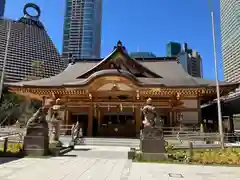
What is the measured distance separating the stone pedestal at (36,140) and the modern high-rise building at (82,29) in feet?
267

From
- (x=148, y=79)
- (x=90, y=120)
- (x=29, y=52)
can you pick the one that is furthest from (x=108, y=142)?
(x=29, y=52)

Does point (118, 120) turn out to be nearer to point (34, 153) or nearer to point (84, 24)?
point (34, 153)

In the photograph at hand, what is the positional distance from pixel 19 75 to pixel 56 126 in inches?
1650

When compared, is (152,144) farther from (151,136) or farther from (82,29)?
(82,29)

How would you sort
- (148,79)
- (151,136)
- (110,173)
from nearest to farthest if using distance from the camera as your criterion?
(110,173)
(151,136)
(148,79)

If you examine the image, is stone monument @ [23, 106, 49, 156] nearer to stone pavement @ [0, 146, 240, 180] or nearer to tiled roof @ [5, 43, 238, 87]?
stone pavement @ [0, 146, 240, 180]

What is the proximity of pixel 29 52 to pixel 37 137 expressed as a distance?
185ft

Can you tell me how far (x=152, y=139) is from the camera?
8.80 metres

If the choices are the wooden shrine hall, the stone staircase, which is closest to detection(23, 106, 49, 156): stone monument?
the stone staircase

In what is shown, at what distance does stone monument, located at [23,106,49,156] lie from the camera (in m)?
9.06

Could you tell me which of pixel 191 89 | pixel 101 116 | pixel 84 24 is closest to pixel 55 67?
pixel 84 24

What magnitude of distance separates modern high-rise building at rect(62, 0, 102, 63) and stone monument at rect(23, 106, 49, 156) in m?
81.2

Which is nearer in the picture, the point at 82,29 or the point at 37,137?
the point at 37,137

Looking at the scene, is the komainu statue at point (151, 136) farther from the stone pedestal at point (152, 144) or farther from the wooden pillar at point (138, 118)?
the wooden pillar at point (138, 118)
